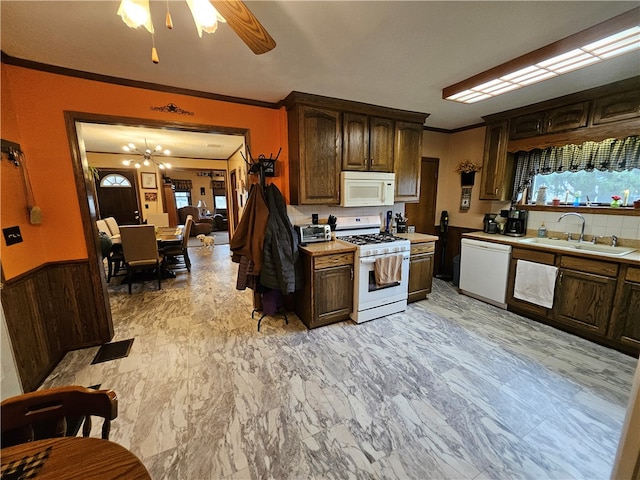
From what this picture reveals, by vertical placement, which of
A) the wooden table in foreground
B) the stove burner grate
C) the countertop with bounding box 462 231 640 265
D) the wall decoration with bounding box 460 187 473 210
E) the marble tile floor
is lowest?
the marble tile floor

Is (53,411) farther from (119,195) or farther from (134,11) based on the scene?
(119,195)

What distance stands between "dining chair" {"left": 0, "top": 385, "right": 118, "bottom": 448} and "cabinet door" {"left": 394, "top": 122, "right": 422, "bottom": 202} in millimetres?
3515

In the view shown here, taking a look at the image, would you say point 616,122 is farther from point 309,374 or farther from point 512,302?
point 309,374

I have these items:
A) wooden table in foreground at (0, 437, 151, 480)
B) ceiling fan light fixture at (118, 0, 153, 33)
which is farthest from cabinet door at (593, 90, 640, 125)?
wooden table in foreground at (0, 437, 151, 480)

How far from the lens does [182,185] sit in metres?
10.8

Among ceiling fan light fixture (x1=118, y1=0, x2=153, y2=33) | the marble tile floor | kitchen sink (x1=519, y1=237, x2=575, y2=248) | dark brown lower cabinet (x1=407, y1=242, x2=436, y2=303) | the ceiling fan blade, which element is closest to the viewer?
ceiling fan light fixture (x1=118, y1=0, x2=153, y2=33)

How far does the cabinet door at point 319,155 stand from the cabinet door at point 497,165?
2286mm

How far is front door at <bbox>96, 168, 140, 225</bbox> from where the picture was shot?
6.79m

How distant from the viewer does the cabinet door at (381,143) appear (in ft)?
10.8

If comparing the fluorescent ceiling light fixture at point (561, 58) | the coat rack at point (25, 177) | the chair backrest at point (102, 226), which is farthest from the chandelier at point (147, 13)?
the chair backrest at point (102, 226)

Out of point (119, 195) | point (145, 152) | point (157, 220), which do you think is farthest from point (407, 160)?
point (119, 195)

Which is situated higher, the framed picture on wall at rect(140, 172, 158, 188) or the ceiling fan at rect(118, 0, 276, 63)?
the ceiling fan at rect(118, 0, 276, 63)

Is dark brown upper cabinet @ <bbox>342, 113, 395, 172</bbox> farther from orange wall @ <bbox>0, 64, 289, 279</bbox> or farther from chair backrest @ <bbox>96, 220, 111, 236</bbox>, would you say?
chair backrest @ <bbox>96, 220, 111, 236</bbox>

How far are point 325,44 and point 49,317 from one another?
3.34 meters
